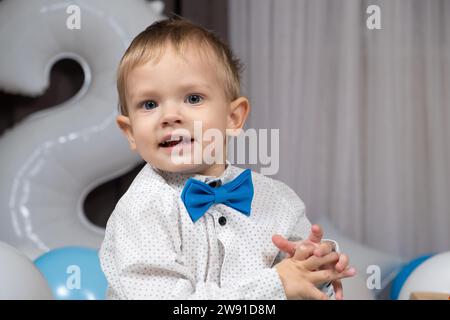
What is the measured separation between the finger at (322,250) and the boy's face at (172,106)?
0.80ft

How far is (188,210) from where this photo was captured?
1140 mm

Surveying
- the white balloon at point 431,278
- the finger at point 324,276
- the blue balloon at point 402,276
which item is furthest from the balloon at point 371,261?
the finger at point 324,276

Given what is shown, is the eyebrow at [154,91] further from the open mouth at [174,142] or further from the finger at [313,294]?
the finger at [313,294]

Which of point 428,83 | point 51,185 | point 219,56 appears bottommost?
point 51,185

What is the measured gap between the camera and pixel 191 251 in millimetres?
1133

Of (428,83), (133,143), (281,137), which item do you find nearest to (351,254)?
(281,137)

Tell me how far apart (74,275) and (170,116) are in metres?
0.82

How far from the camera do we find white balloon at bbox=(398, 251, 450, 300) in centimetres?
176

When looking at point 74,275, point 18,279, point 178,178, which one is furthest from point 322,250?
point 74,275

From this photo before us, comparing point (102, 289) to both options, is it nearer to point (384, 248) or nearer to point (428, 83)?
point (384, 248)

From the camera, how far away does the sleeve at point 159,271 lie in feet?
3.50

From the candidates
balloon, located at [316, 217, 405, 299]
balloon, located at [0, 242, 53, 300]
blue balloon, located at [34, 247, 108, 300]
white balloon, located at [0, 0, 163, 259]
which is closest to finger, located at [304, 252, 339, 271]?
balloon, located at [0, 242, 53, 300]

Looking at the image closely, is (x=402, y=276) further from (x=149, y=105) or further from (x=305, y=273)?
(x=149, y=105)

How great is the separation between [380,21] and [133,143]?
57.0 inches
